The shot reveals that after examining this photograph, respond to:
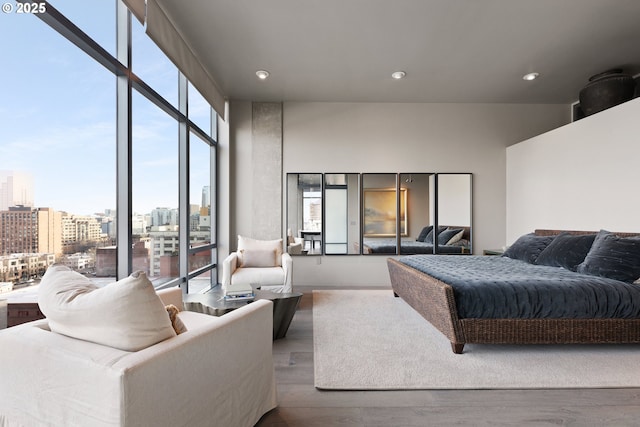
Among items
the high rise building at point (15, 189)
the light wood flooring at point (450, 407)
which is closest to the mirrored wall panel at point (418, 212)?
the light wood flooring at point (450, 407)

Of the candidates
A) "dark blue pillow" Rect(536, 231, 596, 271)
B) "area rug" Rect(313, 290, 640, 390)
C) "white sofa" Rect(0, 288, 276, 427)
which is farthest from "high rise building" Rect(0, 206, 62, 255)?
"dark blue pillow" Rect(536, 231, 596, 271)

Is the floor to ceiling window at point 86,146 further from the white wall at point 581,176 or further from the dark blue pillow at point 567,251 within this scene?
the white wall at point 581,176

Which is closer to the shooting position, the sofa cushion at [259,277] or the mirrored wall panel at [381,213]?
the sofa cushion at [259,277]

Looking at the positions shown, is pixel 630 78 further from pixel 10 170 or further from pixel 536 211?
pixel 10 170

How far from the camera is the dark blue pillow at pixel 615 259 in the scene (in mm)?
2584

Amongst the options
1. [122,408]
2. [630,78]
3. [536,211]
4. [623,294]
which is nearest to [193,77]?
[122,408]

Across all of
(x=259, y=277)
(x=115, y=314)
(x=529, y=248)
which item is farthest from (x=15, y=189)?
(x=529, y=248)

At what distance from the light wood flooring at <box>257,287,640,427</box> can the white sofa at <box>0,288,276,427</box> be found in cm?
43

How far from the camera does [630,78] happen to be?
3.78 meters

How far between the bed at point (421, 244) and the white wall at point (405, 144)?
151 millimetres

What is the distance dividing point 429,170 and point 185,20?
3.78 metres

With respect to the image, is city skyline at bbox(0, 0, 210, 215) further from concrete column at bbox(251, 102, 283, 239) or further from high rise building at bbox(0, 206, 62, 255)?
concrete column at bbox(251, 102, 283, 239)

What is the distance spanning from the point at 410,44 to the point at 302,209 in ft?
8.69

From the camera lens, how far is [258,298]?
2.75 meters
